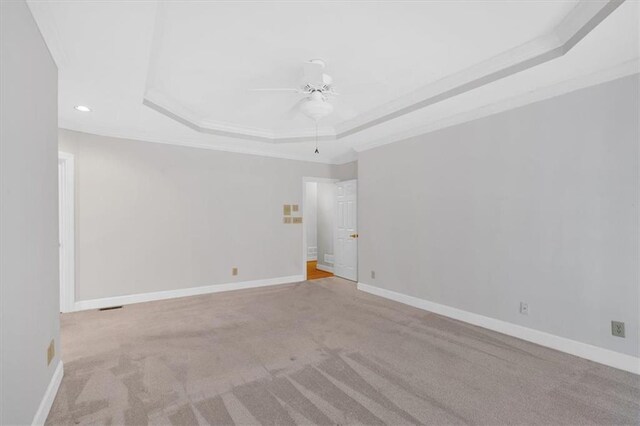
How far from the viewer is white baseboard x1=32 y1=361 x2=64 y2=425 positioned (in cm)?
183

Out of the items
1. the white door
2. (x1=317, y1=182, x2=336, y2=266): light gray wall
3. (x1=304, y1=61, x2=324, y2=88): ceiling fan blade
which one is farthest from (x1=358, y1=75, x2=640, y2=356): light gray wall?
(x1=317, y1=182, x2=336, y2=266): light gray wall

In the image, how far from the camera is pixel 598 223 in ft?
8.94

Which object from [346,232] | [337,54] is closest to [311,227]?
[346,232]

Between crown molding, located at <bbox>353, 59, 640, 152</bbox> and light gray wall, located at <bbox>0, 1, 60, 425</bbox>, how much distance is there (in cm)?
401

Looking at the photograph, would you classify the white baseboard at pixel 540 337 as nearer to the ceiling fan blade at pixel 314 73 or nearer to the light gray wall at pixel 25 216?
the ceiling fan blade at pixel 314 73

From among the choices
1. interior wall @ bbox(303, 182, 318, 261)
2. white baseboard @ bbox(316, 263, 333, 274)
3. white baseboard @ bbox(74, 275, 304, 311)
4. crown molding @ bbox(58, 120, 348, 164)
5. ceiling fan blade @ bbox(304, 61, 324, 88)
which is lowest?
white baseboard @ bbox(316, 263, 333, 274)

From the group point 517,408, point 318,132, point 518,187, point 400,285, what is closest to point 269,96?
point 318,132

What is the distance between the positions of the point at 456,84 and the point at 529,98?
31.8 inches

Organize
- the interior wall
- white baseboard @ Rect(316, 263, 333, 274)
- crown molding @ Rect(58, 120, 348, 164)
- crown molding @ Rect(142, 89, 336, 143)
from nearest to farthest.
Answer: crown molding @ Rect(142, 89, 336, 143) → crown molding @ Rect(58, 120, 348, 164) → white baseboard @ Rect(316, 263, 333, 274) → the interior wall

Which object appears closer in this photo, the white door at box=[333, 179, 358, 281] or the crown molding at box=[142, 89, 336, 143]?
the crown molding at box=[142, 89, 336, 143]

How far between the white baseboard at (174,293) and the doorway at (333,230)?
2.23 ft

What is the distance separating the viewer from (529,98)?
3.16 metres

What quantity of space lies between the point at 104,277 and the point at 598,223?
19.2ft

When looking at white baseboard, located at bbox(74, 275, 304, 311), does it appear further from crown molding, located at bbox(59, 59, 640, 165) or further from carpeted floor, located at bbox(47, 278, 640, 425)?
crown molding, located at bbox(59, 59, 640, 165)
